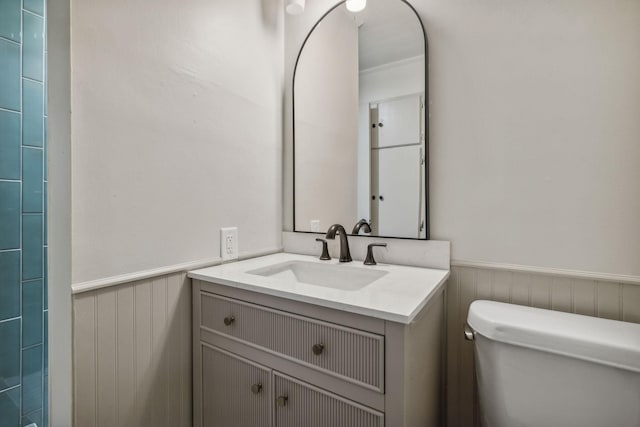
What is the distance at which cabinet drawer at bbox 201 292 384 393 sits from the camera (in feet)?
2.54

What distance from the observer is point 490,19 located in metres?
1.10

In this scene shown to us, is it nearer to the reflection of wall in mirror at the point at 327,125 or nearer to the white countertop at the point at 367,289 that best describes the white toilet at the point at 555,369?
the white countertop at the point at 367,289

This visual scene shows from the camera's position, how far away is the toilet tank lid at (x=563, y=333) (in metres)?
0.73

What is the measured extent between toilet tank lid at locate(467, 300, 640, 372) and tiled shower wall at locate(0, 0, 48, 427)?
6.01 feet

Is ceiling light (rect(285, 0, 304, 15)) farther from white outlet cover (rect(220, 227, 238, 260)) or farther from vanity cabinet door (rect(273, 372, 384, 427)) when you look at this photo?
vanity cabinet door (rect(273, 372, 384, 427))

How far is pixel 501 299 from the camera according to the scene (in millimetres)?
1090

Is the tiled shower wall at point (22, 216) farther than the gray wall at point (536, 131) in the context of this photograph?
Yes

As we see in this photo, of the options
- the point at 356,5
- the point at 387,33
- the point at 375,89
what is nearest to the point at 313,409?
the point at 375,89

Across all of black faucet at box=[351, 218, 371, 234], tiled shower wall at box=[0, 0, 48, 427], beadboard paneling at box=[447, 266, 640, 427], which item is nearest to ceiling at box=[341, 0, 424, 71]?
black faucet at box=[351, 218, 371, 234]

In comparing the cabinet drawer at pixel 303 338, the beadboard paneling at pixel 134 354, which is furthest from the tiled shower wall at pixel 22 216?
the cabinet drawer at pixel 303 338

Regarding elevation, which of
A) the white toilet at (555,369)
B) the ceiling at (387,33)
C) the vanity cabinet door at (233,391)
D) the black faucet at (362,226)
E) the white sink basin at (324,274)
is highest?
the ceiling at (387,33)

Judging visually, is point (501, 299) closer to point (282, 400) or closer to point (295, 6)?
point (282, 400)

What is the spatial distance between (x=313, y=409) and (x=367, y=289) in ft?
1.19

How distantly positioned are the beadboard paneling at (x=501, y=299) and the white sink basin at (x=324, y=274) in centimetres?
31
